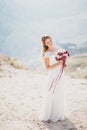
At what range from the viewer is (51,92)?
10.1 metres

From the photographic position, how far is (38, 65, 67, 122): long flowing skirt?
397 inches

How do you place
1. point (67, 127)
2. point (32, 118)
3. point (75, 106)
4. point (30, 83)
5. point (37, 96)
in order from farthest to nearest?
1. point (30, 83)
2. point (37, 96)
3. point (75, 106)
4. point (32, 118)
5. point (67, 127)

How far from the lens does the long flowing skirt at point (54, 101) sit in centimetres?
1009

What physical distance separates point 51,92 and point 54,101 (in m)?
0.25

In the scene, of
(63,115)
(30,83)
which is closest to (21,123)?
(63,115)

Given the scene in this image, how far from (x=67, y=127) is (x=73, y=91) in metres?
4.99

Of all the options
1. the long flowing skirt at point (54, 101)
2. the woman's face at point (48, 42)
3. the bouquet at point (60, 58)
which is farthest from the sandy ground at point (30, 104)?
the woman's face at point (48, 42)

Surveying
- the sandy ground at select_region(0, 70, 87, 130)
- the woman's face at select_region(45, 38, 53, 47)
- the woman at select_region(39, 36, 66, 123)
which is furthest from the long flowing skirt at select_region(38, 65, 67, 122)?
the woman's face at select_region(45, 38, 53, 47)

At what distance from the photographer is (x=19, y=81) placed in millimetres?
17391

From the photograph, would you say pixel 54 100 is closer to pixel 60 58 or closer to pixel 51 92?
pixel 51 92

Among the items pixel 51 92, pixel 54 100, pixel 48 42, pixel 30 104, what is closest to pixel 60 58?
pixel 48 42

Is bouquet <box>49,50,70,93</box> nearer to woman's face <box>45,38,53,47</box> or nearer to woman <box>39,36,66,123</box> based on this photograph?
woman <box>39,36,66,123</box>

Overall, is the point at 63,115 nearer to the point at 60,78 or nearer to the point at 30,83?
the point at 60,78

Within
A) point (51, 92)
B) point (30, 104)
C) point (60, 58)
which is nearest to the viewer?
point (60, 58)
